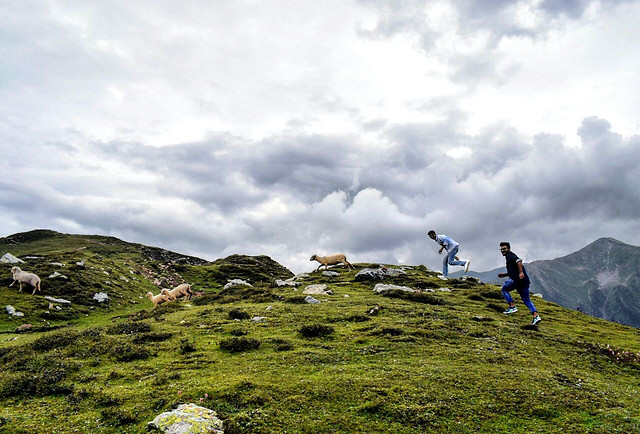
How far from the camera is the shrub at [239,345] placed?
16938 mm

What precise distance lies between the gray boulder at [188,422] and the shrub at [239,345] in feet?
22.0

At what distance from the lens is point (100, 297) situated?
40.8 metres

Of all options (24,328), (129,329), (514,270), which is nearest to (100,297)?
(24,328)

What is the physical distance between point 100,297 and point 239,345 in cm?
3204

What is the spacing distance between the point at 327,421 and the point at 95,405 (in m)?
7.40

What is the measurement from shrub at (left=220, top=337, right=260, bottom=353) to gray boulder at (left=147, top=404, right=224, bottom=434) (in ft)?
22.0

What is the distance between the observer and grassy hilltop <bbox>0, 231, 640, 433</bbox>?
409 inches

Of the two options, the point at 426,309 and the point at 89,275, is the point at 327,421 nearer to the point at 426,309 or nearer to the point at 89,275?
the point at 426,309

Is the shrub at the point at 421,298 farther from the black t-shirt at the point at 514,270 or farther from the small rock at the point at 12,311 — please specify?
the small rock at the point at 12,311

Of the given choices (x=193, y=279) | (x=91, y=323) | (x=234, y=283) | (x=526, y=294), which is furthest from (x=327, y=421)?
(x=193, y=279)

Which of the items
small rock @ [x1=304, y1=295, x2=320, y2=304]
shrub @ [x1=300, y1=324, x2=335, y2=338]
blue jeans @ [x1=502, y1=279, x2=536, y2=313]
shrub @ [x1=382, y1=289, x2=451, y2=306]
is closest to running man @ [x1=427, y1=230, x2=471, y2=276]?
shrub @ [x1=382, y1=289, x2=451, y2=306]

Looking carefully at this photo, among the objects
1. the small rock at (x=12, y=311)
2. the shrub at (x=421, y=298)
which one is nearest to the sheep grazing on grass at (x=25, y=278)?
the small rock at (x=12, y=311)

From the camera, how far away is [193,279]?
7125 centimetres

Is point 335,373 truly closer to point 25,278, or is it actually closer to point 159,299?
point 159,299
